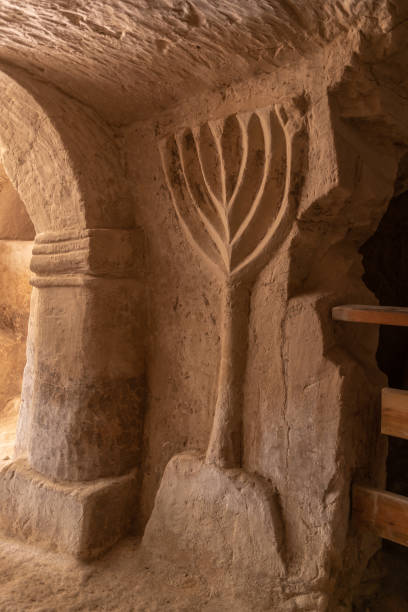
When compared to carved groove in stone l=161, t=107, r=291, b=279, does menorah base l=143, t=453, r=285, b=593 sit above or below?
below

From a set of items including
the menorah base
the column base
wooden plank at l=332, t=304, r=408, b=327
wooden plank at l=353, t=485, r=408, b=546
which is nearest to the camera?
wooden plank at l=332, t=304, r=408, b=327

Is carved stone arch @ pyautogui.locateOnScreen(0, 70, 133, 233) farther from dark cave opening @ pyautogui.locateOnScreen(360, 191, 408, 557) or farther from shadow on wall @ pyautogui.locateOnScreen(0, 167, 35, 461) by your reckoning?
shadow on wall @ pyautogui.locateOnScreen(0, 167, 35, 461)

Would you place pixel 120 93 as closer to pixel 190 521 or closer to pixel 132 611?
pixel 190 521

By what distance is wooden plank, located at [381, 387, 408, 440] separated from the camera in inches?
77.9

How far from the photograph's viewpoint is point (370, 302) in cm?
235

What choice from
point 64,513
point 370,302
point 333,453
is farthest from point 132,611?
point 370,302

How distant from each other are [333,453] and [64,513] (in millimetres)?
1330

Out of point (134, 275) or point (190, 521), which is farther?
point (134, 275)

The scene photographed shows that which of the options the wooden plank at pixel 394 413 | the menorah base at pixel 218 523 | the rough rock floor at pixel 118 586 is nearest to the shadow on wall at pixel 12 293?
the rough rock floor at pixel 118 586

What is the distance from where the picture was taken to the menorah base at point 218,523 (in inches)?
85.0

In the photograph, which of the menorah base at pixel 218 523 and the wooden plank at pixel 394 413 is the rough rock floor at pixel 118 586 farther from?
the wooden plank at pixel 394 413

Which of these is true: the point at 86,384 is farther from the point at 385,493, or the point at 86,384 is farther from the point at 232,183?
the point at 385,493

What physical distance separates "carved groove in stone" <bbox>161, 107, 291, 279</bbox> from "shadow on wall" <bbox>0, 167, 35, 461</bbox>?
8.21ft

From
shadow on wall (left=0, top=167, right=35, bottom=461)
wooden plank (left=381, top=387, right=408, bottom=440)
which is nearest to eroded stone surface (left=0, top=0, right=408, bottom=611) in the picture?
wooden plank (left=381, top=387, right=408, bottom=440)
